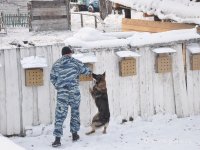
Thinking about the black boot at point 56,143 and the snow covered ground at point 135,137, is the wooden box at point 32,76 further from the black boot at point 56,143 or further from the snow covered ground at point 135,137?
the black boot at point 56,143

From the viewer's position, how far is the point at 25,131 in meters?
8.96

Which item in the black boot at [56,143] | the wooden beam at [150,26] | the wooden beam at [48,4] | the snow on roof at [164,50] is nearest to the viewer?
the black boot at [56,143]

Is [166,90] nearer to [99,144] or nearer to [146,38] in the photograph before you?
[146,38]

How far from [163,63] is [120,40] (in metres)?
1.04

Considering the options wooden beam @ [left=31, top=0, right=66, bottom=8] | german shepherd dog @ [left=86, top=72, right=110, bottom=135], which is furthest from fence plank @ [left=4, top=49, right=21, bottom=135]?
wooden beam @ [left=31, top=0, right=66, bottom=8]

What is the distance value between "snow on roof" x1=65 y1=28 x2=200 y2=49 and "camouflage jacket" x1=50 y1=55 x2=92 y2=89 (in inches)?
40.7

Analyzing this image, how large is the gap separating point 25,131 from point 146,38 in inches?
125

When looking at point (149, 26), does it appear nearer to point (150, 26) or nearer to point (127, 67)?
point (150, 26)

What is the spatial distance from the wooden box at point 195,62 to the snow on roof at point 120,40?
42cm

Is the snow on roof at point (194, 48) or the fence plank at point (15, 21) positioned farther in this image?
the fence plank at point (15, 21)

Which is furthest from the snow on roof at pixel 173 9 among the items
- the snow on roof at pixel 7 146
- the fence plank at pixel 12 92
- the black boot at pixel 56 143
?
the snow on roof at pixel 7 146

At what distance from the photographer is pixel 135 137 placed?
8844 millimetres

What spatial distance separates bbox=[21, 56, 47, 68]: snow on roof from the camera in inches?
342

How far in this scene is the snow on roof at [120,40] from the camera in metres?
9.45
